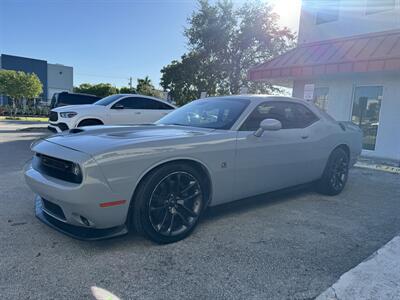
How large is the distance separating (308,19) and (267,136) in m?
9.14

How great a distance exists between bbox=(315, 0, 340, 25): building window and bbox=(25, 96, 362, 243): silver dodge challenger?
7.74 meters

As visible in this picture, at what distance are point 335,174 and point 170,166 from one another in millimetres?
3183

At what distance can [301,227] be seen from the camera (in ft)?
11.8

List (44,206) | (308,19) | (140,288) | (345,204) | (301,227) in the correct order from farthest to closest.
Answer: (308,19) < (345,204) < (301,227) < (44,206) < (140,288)

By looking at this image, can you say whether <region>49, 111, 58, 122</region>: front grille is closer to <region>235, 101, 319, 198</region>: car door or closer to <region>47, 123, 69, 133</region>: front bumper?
<region>47, 123, 69, 133</region>: front bumper

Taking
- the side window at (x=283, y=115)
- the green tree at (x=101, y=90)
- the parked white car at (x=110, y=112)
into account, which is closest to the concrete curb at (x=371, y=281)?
the side window at (x=283, y=115)

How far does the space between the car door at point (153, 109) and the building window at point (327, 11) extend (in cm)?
611

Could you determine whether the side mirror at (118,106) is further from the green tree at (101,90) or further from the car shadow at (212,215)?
the green tree at (101,90)

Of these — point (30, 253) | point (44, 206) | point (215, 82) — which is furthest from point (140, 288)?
point (215, 82)

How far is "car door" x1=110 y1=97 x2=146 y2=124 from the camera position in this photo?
8.91 metres

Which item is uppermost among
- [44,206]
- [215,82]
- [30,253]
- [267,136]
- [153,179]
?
[215,82]

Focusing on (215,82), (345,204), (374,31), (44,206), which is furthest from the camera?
(215,82)

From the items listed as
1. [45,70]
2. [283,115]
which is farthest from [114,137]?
[45,70]

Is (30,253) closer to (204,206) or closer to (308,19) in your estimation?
(204,206)
